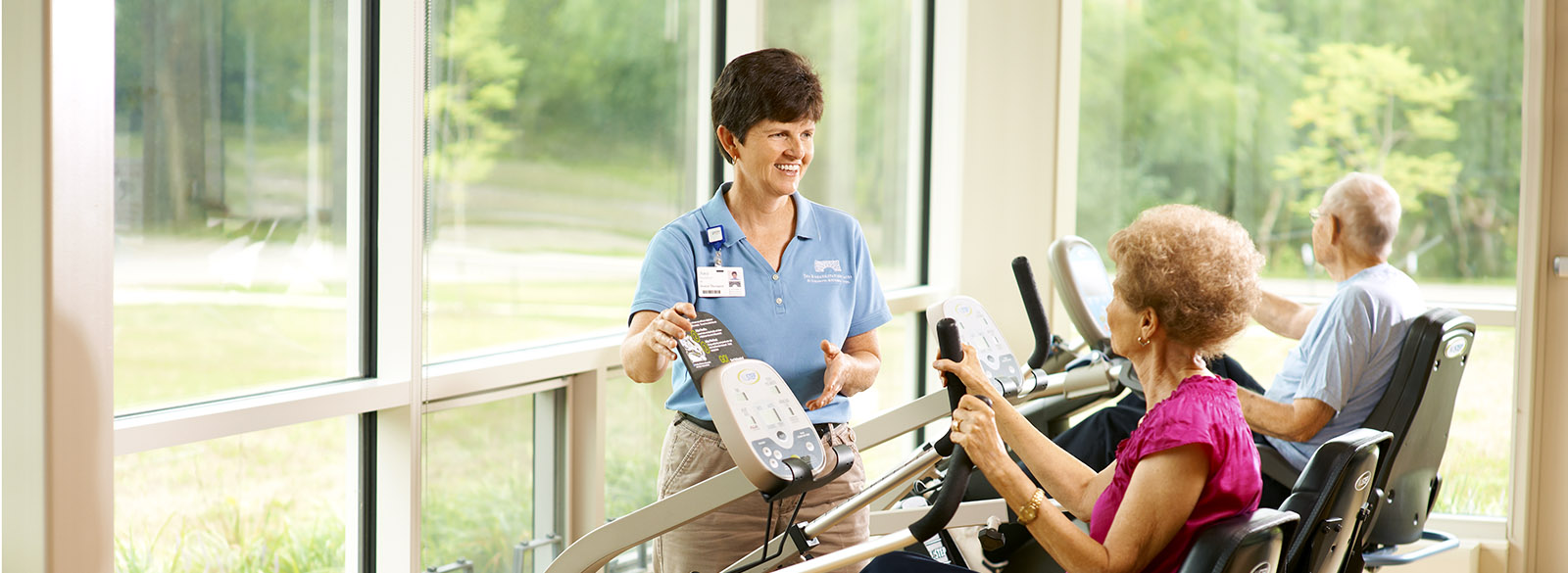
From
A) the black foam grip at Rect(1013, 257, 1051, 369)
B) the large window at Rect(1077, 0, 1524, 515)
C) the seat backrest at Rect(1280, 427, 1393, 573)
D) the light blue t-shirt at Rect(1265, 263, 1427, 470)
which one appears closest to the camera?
the seat backrest at Rect(1280, 427, 1393, 573)

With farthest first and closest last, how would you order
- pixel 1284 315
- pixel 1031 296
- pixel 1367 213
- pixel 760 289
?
pixel 1284 315
pixel 1367 213
pixel 1031 296
pixel 760 289

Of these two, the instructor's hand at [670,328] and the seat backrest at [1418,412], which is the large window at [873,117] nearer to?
the seat backrest at [1418,412]

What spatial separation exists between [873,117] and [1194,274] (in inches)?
108

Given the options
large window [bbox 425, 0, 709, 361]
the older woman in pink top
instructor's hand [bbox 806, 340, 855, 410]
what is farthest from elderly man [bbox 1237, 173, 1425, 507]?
large window [bbox 425, 0, 709, 361]

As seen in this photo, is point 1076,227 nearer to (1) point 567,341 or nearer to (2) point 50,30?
(1) point 567,341

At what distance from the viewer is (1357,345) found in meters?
2.73

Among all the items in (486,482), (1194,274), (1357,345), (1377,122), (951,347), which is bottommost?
(486,482)

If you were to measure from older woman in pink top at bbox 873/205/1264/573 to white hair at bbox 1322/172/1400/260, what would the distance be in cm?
136

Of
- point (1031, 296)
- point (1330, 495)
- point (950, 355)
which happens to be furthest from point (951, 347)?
point (1031, 296)

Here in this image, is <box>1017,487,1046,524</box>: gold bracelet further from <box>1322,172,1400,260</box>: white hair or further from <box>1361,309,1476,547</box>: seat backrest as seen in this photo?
<box>1322,172,1400,260</box>: white hair

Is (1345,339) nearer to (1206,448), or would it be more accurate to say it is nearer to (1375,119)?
(1206,448)

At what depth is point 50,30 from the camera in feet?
5.03

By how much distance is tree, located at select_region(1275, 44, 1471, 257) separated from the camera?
409 cm

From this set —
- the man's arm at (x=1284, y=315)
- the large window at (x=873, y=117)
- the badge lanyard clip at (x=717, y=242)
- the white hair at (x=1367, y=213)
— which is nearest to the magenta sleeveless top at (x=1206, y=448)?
the badge lanyard clip at (x=717, y=242)
